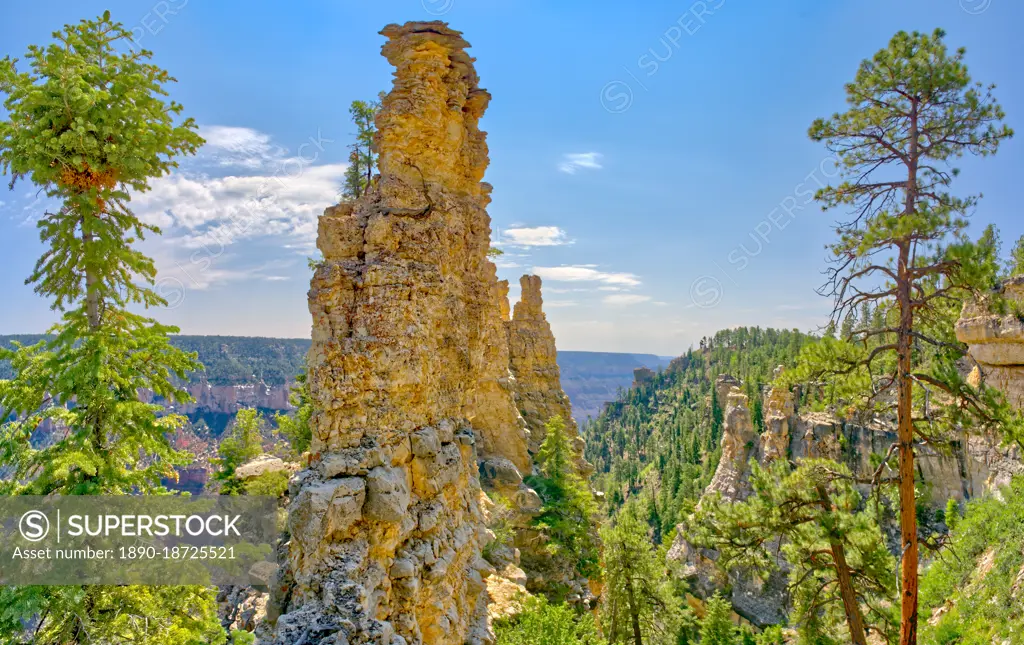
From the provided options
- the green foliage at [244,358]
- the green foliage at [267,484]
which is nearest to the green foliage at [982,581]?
the green foliage at [267,484]

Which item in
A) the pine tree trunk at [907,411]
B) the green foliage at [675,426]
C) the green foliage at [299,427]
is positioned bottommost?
the green foliage at [675,426]

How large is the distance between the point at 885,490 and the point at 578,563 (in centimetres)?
1904

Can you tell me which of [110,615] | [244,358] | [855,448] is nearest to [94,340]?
[110,615]

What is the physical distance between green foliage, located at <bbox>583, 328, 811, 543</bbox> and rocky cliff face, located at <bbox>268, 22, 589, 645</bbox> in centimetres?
4347

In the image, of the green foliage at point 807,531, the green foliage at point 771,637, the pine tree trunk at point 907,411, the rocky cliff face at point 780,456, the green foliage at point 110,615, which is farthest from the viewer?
the rocky cliff face at point 780,456

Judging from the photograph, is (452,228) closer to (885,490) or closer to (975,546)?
(885,490)

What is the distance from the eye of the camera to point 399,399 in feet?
38.1

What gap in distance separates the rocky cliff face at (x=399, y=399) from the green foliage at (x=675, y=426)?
43.5 metres

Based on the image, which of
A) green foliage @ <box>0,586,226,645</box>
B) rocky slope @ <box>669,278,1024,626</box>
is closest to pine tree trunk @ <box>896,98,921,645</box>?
rocky slope @ <box>669,278,1024,626</box>

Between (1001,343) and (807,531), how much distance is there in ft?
53.2

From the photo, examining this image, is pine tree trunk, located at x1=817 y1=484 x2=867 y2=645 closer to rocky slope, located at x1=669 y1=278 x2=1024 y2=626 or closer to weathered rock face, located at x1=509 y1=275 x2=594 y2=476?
rocky slope, located at x1=669 y1=278 x2=1024 y2=626

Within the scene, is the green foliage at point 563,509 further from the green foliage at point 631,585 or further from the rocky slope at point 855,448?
the rocky slope at point 855,448

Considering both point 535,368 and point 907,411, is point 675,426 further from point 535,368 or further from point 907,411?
point 907,411

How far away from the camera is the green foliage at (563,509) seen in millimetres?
26547
